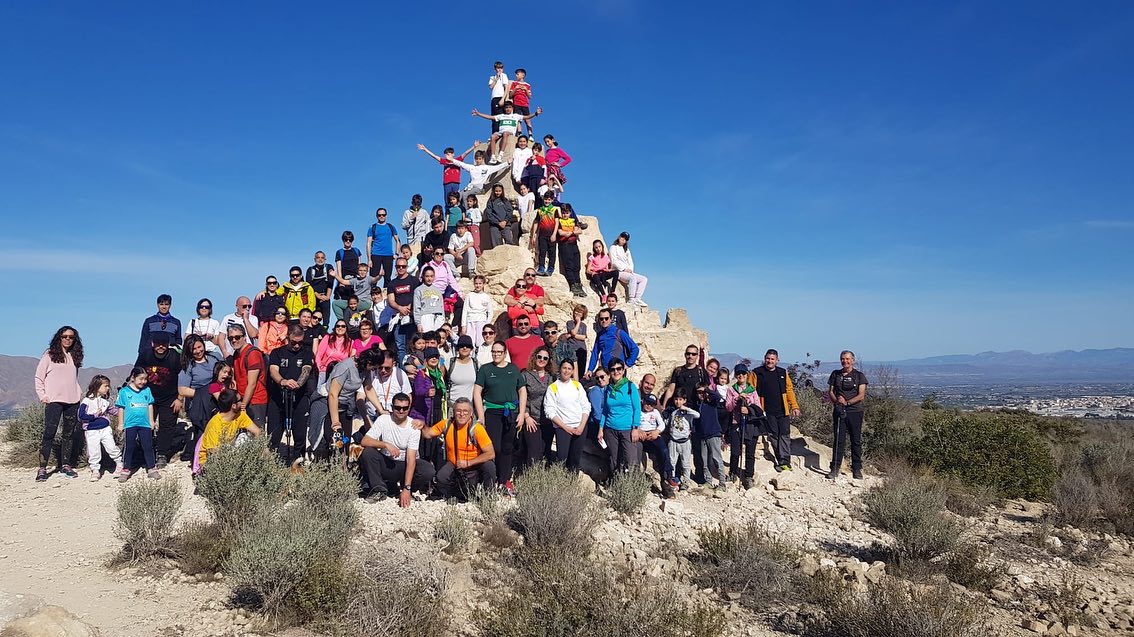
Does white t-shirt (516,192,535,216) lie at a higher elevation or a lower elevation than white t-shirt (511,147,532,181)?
lower

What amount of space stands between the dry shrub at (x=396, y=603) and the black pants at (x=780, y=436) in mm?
6005

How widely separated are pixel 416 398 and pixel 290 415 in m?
1.81

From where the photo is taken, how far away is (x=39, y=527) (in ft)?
21.9

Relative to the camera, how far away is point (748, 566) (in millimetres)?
6211

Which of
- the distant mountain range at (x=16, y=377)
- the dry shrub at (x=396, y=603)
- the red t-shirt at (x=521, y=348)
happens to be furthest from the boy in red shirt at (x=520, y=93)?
the distant mountain range at (x=16, y=377)

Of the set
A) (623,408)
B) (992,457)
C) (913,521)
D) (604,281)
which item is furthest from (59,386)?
(992,457)

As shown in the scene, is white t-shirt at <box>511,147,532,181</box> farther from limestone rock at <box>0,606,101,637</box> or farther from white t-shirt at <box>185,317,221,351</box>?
limestone rock at <box>0,606,101,637</box>

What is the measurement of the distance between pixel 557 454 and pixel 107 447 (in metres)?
5.86

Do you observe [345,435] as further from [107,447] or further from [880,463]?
[880,463]

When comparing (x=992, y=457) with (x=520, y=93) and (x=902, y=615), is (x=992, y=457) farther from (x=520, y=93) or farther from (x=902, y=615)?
(x=520, y=93)

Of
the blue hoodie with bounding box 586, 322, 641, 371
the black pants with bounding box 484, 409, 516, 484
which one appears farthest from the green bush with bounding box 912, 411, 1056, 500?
the black pants with bounding box 484, 409, 516, 484

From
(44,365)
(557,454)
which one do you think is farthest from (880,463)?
(44,365)

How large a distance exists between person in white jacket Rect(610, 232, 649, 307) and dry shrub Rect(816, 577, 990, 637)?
8.18 metres

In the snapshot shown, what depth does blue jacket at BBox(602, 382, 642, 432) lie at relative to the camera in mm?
8344
